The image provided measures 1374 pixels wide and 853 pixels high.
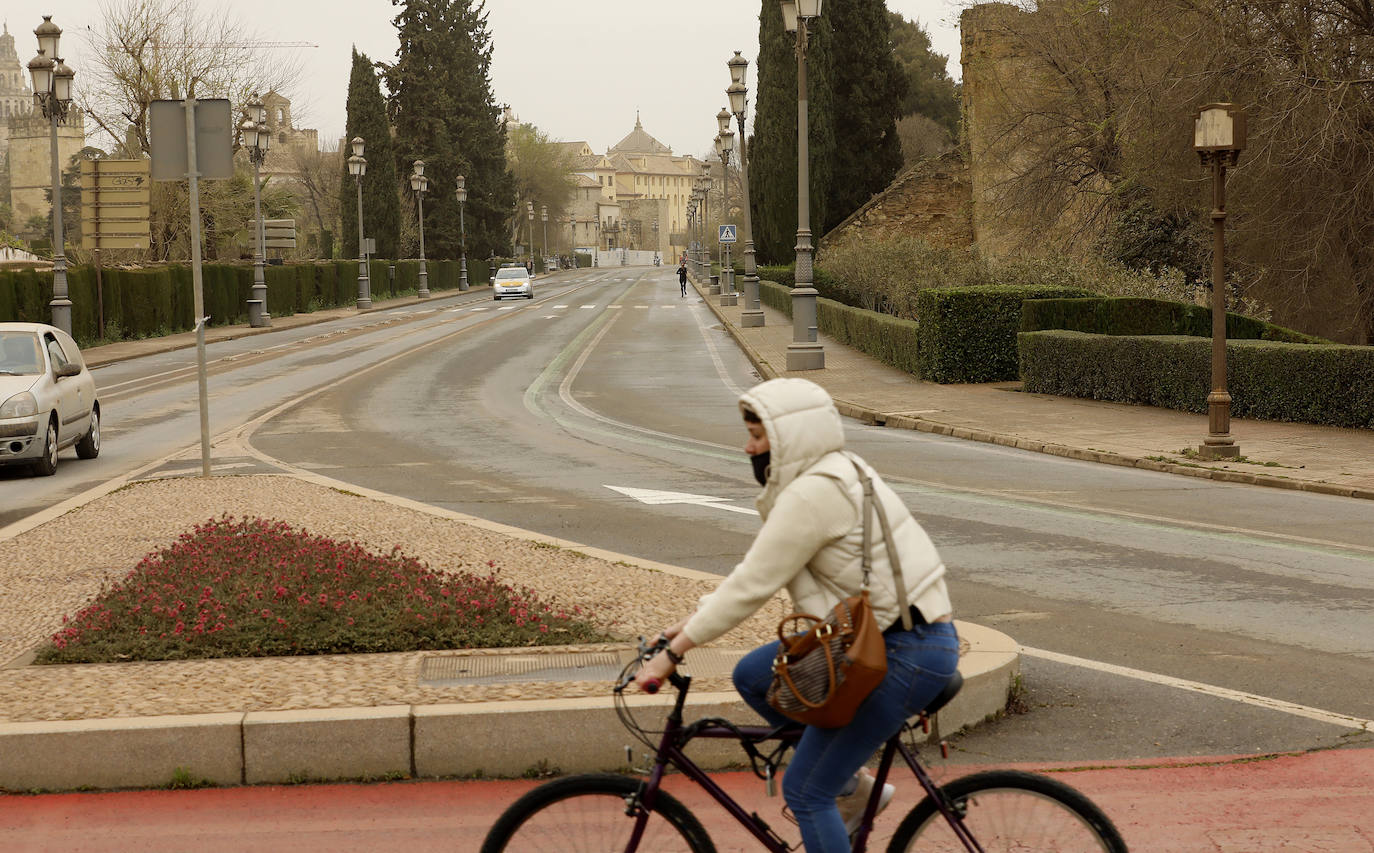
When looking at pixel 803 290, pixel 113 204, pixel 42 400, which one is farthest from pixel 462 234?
pixel 42 400

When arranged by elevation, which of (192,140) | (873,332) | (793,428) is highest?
(192,140)

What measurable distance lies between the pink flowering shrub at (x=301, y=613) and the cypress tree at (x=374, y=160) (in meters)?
→ 70.5

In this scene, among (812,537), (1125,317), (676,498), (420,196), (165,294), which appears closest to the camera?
(812,537)

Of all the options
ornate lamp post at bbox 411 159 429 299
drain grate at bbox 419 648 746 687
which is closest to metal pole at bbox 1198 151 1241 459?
drain grate at bbox 419 648 746 687

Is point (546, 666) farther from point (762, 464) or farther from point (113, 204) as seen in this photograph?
point (113, 204)

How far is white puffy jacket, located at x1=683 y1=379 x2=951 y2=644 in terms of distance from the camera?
3490 millimetres

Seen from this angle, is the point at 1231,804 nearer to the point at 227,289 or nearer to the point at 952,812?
the point at 952,812

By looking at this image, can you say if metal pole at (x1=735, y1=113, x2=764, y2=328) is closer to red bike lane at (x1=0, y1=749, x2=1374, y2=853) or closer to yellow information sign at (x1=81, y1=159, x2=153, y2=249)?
yellow information sign at (x1=81, y1=159, x2=153, y2=249)

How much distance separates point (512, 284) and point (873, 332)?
41484 mm

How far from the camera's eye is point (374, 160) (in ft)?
249

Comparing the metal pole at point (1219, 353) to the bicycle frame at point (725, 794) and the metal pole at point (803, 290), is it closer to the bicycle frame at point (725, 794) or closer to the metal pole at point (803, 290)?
the metal pole at point (803, 290)

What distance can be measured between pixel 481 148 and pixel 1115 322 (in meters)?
76.2

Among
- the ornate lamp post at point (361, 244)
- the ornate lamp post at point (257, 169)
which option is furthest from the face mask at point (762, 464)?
the ornate lamp post at point (361, 244)

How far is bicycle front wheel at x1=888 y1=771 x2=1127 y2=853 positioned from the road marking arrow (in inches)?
342
